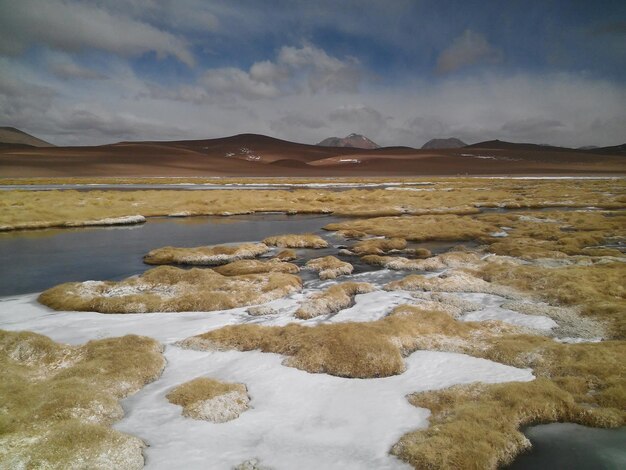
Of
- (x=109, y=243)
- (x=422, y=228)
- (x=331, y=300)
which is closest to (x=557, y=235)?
(x=422, y=228)

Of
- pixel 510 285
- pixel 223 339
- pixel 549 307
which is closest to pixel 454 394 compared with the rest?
pixel 223 339

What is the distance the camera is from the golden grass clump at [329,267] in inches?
1006

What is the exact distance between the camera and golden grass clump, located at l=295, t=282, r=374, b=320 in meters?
18.5

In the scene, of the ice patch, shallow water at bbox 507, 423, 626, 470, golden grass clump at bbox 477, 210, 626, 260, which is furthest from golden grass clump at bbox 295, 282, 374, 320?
golden grass clump at bbox 477, 210, 626, 260

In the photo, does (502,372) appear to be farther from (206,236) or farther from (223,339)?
(206,236)

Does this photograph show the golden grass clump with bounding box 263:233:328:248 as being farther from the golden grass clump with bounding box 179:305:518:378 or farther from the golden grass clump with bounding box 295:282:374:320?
the golden grass clump with bounding box 179:305:518:378

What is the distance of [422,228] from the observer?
138 ft

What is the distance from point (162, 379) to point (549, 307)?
54.3 ft

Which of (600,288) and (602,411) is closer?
(602,411)

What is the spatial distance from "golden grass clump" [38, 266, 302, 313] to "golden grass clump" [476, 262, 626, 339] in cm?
1220

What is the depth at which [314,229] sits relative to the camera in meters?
46.9

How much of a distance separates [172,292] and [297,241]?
1621 cm

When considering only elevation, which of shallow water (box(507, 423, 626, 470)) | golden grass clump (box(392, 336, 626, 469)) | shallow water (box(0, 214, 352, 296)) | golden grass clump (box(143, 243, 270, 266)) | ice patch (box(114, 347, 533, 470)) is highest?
golden grass clump (box(392, 336, 626, 469))

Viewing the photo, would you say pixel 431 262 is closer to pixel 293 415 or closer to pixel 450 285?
pixel 450 285
